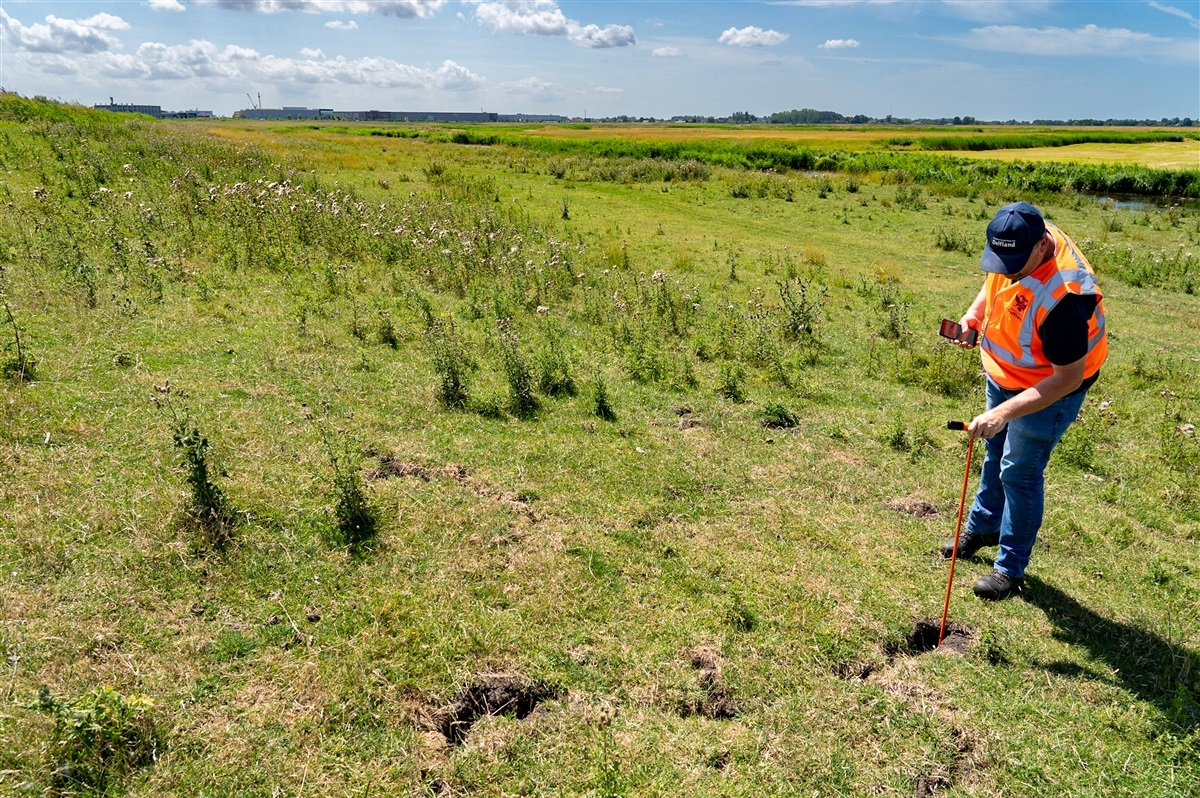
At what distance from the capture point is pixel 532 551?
4961 millimetres

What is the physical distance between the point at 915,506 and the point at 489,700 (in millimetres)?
4320

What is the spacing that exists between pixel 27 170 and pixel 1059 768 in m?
19.2

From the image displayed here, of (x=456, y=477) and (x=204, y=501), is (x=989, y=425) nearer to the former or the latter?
(x=456, y=477)

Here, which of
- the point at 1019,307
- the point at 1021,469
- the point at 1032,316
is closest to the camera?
the point at 1032,316

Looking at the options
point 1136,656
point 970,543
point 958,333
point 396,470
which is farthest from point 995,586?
point 396,470

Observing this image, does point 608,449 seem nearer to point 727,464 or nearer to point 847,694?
point 727,464

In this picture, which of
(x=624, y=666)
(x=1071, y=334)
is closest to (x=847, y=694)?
(x=624, y=666)

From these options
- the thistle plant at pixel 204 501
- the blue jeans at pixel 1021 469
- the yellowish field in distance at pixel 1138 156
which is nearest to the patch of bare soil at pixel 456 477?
the thistle plant at pixel 204 501

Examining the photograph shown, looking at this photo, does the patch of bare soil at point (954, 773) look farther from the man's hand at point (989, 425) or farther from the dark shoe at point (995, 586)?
the man's hand at point (989, 425)

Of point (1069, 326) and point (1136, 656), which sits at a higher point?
point (1069, 326)

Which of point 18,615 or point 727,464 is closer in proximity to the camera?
point 18,615

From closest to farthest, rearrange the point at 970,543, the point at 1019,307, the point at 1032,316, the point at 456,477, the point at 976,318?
the point at 1032,316 → the point at 1019,307 → the point at 976,318 → the point at 970,543 → the point at 456,477

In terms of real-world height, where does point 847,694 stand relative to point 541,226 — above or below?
below

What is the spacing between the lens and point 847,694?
388cm
